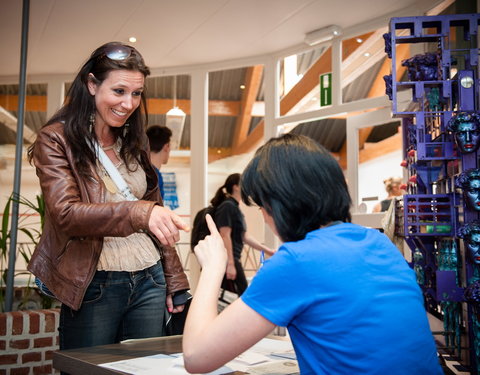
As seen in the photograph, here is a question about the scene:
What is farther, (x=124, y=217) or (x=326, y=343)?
(x=124, y=217)

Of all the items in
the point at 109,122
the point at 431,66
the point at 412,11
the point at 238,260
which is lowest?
the point at 238,260

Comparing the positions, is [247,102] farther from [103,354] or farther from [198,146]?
[103,354]

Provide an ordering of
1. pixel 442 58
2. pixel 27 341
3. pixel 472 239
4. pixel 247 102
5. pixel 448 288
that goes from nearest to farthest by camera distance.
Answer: pixel 472 239 < pixel 448 288 < pixel 442 58 < pixel 27 341 < pixel 247 102

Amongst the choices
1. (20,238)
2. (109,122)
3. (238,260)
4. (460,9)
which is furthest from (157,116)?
(109,122)

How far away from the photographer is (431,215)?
2625mm

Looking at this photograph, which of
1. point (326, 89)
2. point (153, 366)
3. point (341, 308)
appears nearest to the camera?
point (341, 308)

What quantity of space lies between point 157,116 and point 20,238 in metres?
2.19

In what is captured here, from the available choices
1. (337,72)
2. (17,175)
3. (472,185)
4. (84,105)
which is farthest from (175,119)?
(84,105)

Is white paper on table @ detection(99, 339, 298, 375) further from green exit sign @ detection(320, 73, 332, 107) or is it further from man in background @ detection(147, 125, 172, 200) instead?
green exit sign @ detection(320, 73, 332, 107)

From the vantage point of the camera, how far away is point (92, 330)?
1557 millimetres

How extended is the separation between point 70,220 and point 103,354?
403mm

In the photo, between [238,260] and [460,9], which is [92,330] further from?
[460,9]

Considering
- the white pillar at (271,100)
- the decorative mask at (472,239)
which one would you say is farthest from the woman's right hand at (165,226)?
the white pillar at (271,100)

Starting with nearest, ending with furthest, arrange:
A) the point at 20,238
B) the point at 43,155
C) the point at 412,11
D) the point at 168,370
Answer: the point at 168,370 < the point at 43,155 < the point at 412,11 < the point at 20,238
